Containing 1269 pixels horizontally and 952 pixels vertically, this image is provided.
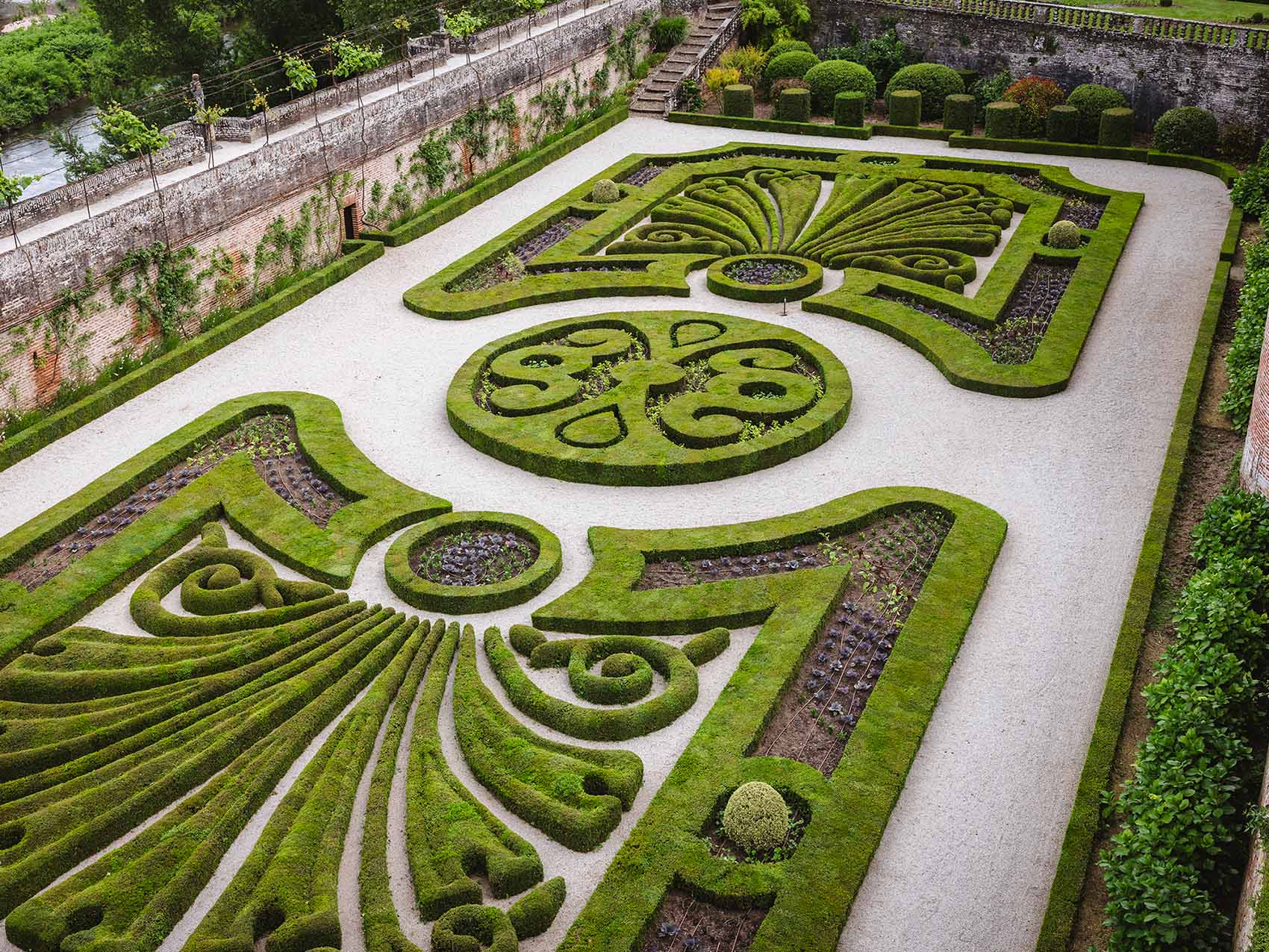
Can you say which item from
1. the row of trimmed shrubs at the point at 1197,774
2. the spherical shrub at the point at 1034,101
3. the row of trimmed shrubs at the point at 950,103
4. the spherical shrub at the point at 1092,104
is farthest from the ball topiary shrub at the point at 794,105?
the row of trimmed shrubs at the point at 1197,774

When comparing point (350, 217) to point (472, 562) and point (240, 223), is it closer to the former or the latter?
point (240, 223)

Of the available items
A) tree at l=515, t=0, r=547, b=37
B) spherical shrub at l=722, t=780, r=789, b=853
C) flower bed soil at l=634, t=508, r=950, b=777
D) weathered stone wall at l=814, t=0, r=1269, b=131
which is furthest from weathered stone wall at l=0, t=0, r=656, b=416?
spherical shrub at l=722, t=780, r=789, b=853

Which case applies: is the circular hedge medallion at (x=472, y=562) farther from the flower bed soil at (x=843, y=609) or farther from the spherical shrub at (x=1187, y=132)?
the spherical shrub at (x=1187, y=132)

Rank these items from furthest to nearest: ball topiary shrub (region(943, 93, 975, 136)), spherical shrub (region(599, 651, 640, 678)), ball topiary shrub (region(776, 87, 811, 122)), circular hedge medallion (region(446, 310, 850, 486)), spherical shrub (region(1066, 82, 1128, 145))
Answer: ball topiary shrub (region(776, 87, 811, 122))
ball topiary shrub (region(943, 93, 975, 136))
spherical shrub (region(1066, 82, 1128, 145))
circular hedge medallion (region(446, 310, 850, 486))
spherical shrub (region(599, 651, 640, 678))

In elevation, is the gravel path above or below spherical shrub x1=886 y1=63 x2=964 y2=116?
below

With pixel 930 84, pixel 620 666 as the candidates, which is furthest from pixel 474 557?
pixel 930 84

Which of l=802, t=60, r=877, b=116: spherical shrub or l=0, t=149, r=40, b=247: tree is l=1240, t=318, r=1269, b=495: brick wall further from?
l=802, t=60, r=877, b=116: spherical shrub
